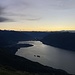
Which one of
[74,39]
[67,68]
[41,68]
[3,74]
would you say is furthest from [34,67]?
[74,39]

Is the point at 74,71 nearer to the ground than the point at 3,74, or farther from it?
nearer to the ground

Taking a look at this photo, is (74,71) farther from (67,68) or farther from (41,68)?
(41,68)

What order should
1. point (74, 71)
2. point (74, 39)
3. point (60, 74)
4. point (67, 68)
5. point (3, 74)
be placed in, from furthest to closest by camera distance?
point (74, 39) < point (67, 68) < point (74, 71) < point (60, 74) < point (3, 74)

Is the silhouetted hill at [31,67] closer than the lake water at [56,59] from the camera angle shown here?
Yes

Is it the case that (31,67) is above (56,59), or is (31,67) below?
above

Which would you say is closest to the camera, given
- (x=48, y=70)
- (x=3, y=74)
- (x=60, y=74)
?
(x=3, y=74)

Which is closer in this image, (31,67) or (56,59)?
(31,67)

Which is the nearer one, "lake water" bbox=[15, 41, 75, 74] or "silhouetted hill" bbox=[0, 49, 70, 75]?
"silhouetted hill" bbox=[0, 49, 70, 75]

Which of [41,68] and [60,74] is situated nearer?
[60,74]

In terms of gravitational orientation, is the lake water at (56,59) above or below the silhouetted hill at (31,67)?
below

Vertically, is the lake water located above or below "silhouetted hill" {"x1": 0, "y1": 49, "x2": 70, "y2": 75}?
below
